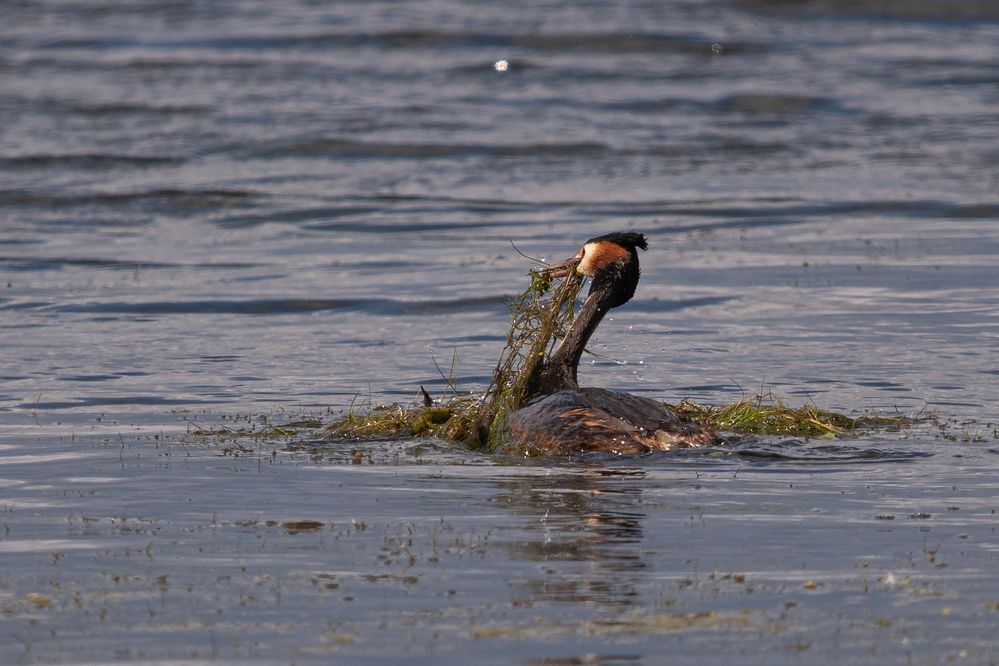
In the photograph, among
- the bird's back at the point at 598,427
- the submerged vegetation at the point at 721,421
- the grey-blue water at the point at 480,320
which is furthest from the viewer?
the submerged vegetation at the point at 721,421

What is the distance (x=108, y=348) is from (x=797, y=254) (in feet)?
28.4

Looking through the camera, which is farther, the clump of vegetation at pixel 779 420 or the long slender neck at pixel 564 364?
the long slender neck at pixel 564 364

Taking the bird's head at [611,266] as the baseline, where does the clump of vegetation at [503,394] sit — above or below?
below

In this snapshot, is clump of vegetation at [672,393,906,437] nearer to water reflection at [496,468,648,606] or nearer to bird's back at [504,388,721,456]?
bird's back at [504,388,721,456]

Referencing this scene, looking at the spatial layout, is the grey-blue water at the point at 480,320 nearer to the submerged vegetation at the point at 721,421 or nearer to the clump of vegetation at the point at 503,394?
the submerged vegetation at the point at 721,421

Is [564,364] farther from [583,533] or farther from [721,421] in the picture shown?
[583,533]

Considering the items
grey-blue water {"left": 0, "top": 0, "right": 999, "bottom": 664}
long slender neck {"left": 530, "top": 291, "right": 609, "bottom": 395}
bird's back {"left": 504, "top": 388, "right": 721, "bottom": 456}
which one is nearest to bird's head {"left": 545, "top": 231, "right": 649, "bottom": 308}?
long slender neck {"left": 530, "top": 291, "right": 609, "bottom": 395}

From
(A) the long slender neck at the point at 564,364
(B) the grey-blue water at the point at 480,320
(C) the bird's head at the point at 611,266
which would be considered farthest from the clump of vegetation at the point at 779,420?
(C) the bird's head at the point at 611,266

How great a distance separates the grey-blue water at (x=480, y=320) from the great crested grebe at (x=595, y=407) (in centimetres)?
30

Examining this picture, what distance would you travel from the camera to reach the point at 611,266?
421 inches

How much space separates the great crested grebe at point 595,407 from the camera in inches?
395

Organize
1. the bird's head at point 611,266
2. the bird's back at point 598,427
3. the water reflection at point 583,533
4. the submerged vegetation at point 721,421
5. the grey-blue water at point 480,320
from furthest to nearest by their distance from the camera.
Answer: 1. the submerged vegetation at point 721,421
2. the bird's head at point 611,266
3. the bird's back at point 598,427
4. the water reflection at point 583,533
5. the grey-blue water at point 480,320

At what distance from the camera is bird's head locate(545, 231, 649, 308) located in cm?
1067

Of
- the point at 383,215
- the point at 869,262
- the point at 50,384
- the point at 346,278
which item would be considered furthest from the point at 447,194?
the point at 50,384
